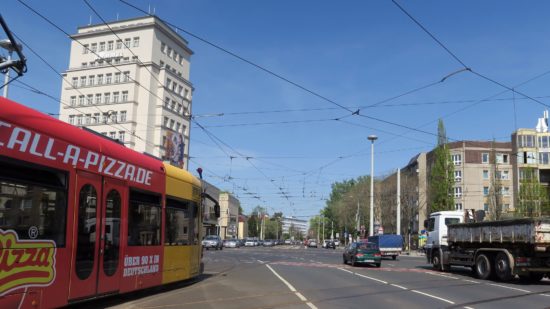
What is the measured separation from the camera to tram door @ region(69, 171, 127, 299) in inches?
372

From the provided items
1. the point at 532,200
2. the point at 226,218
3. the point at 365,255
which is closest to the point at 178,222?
the point at 365,255

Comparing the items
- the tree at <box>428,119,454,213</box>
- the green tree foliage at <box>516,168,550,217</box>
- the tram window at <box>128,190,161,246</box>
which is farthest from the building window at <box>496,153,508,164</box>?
the tram window at <box>128,190,161,246</box>

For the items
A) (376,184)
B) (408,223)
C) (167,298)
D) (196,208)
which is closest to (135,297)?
(167,298)

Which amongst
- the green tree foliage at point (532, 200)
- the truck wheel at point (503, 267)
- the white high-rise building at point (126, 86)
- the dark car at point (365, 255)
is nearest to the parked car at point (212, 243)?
the white high-rise building at point (126, 86)

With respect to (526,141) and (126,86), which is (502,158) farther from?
(126,86)

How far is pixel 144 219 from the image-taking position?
12.3m

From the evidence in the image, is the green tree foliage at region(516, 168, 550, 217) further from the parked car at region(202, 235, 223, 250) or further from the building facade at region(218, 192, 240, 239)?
the building facade at region(218, 192, 240, 239)

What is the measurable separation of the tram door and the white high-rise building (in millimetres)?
58275

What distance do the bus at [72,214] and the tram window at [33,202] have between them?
0.05ft

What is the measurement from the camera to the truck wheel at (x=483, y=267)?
2144cm

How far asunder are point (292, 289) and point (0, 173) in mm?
10037

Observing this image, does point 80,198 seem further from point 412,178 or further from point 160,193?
point 412,178

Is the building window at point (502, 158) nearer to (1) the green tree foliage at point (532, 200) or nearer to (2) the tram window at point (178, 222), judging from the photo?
(1) the green tree foliage at point (532, 200)

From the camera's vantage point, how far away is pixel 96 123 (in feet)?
226
